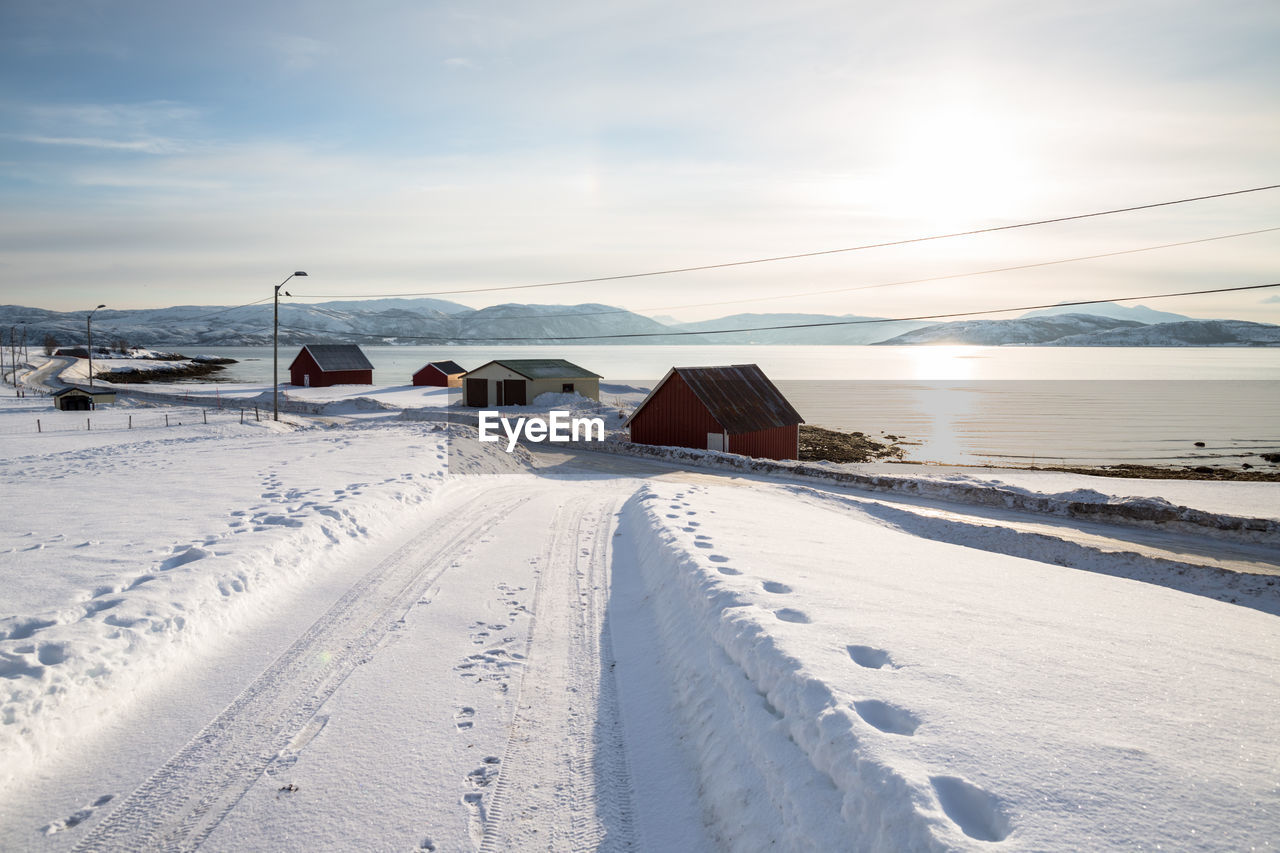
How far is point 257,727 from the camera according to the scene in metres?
5.98

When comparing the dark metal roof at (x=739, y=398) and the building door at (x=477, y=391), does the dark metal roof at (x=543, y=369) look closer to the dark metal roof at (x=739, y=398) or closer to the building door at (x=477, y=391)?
the building door at (x=477, y=391)

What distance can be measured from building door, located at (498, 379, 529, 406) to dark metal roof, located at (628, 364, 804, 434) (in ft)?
60.4

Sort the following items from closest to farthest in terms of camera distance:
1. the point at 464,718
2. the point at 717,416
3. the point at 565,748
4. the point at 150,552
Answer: the point at 565,748 → the point at 464,718 → the point at 150,552 → the point at 717,416

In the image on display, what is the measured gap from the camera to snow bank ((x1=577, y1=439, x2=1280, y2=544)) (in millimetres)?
18016

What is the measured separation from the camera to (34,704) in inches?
225

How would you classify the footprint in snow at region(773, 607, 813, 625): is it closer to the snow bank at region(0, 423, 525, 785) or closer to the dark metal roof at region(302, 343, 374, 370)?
the snow bank at region(0, 423, 525, 785)

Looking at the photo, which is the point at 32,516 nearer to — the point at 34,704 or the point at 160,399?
the point at 34,704

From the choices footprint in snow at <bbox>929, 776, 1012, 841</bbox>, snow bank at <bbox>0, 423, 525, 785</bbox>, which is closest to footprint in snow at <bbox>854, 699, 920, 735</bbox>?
footprint in snow at <bbox>929, 776, 1012, 841</bbox>

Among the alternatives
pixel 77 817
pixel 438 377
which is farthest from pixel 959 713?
pixel 438 377

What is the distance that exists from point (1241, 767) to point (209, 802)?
22.9 feet

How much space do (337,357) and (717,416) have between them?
55217 mm

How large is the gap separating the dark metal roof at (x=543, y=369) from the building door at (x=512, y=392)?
2.83ft

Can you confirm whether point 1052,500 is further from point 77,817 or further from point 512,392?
point 512,392

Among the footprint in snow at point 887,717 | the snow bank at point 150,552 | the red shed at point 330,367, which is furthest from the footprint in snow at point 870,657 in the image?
the red shed at point 330,367
